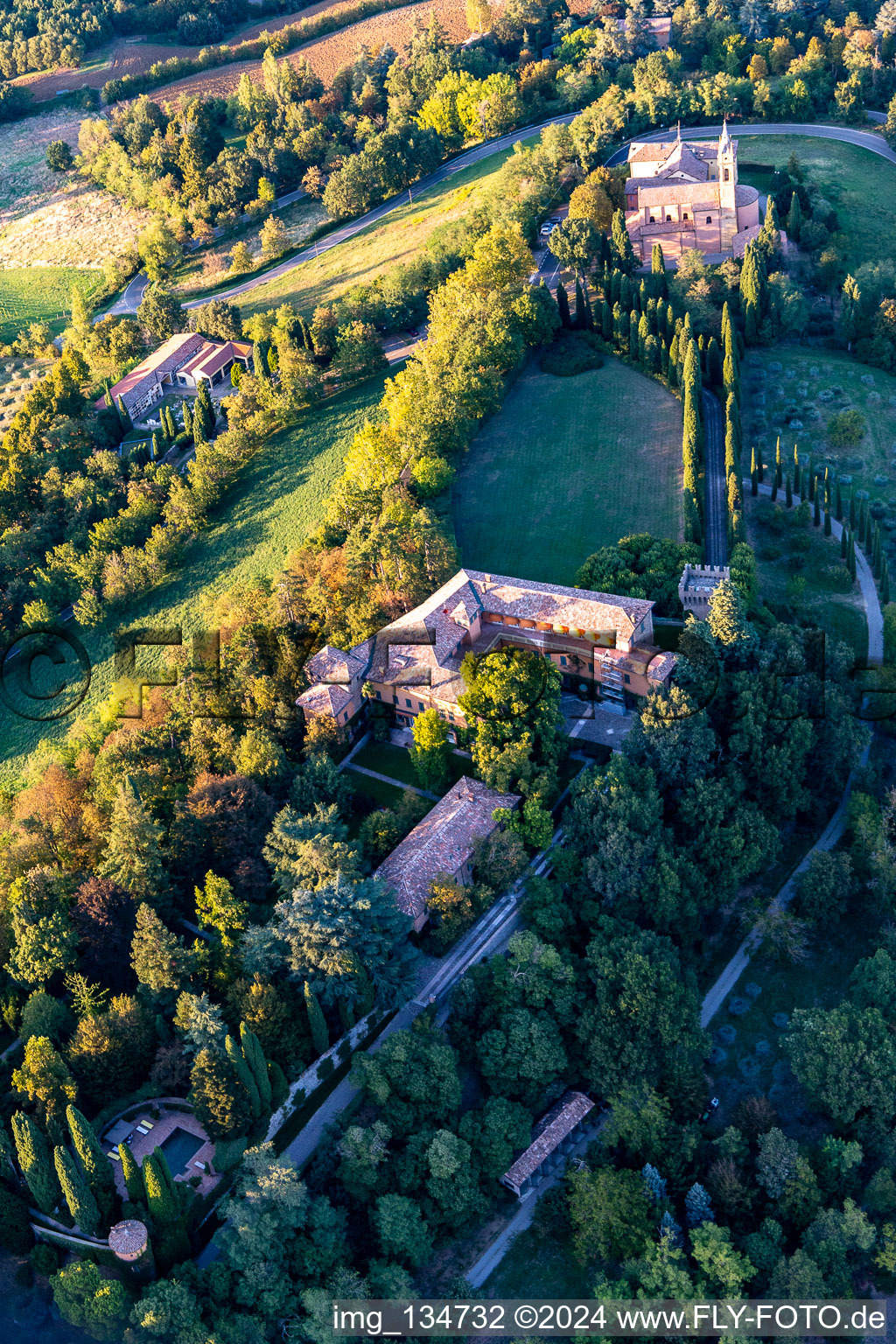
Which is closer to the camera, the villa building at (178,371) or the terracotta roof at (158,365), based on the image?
the villa building at (178,371)

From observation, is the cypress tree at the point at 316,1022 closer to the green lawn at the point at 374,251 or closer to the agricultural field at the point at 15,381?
the agricultural field at the point at 15,381

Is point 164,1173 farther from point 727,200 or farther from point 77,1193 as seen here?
point 727,200

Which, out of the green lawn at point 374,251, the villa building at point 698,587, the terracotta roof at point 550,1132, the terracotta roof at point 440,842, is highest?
the green lawn at point 374,251

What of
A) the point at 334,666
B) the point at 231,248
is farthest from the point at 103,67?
the point at 334,666

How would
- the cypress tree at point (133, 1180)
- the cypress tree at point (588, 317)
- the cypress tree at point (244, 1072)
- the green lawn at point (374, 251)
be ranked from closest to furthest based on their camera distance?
1. the cypress tree at point (133, 1180)
2. the cypress tree at point (244, 1072)
3. the cypress tree at point (588, 317)
4. the green lawn at point (374, 251)

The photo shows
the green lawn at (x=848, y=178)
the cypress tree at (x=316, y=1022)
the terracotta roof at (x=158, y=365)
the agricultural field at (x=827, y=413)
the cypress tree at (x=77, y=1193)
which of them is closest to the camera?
the cypress tree at (x=77, y=1193)

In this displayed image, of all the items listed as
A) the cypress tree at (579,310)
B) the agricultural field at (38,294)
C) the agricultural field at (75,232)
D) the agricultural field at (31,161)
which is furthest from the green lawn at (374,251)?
the agricultural field at (31,161)

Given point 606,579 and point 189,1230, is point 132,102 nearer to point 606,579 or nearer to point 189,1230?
point 606,579

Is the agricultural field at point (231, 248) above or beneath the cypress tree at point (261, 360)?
above

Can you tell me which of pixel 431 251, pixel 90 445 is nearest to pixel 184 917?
pixel 90 445
